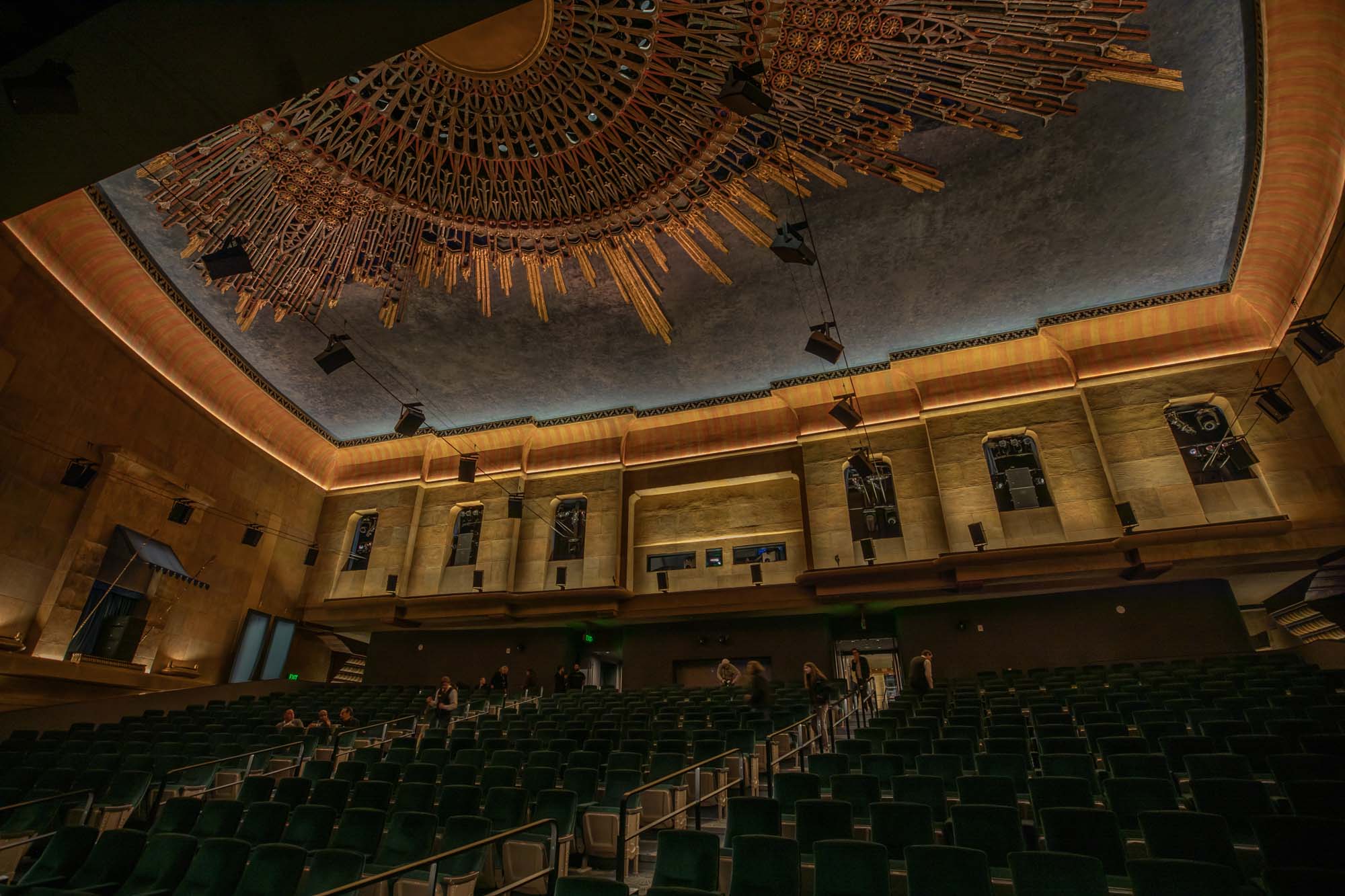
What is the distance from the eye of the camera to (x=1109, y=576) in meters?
12.3

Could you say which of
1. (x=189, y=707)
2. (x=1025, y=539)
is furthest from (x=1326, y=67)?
(x=189, y=707)

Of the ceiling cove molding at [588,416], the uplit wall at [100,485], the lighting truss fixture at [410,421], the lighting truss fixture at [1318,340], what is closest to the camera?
the lighting truss fixture at [1318,340]

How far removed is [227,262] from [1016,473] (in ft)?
46.6

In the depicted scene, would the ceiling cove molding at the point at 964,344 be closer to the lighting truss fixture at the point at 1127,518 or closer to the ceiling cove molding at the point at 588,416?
the lighting truss fixture at the point at 1127,518

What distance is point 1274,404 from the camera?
1072cm

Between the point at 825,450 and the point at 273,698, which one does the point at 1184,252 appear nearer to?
the point at 825,450

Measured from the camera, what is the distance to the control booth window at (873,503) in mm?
14141

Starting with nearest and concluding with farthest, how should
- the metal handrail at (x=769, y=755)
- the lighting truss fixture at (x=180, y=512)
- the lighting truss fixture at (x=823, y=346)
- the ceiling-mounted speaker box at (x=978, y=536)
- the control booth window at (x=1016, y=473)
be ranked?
the metal handrail at (x=769, y=755) → the lighting truss fixture at (x=823, y=346) → the ceiling-mounted speaker box at (x=978, y=536) → the control booth window at (x=1016, y=473) → the lighting truss fixture at (x=180, y=512)

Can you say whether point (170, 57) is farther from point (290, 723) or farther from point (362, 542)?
point (362, 542)

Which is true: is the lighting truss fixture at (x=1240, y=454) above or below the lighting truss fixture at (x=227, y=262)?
below

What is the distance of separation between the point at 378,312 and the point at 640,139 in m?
7.17

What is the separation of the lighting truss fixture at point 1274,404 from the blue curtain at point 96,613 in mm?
20725

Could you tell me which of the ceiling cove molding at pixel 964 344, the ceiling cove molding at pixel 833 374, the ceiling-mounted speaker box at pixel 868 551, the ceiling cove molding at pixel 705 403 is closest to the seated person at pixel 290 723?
the ceiling cove molding at pixel 705 403

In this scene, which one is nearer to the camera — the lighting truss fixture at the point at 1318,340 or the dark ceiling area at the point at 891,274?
the dark ceiling area at the point at 891,274
